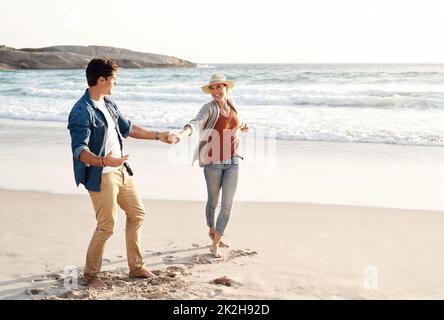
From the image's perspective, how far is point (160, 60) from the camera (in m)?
96.9

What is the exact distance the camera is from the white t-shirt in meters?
4.12

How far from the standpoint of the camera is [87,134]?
391 centimetres

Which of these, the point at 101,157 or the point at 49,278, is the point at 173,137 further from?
the point at 49,278

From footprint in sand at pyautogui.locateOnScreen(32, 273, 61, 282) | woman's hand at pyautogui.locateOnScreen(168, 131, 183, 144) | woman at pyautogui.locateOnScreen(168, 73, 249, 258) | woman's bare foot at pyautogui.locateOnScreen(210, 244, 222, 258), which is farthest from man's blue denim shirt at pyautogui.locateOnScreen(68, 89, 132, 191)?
woman's bare foot at pyautogui.locateOnScreen(210, 244, 222, 258)

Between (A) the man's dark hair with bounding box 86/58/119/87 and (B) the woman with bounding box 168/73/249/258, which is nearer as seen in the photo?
(A) the man's dark hair with bounding box 86/58/119/87

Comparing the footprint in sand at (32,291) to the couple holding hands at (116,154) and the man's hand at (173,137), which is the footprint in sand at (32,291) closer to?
the couple holding hands at (116,154)

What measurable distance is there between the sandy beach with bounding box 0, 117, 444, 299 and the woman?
546 mm

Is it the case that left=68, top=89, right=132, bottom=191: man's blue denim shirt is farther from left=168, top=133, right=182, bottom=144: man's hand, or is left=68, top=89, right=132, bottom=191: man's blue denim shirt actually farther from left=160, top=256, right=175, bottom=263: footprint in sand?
left=160, top=256, right=175, bottom=263: footprint in sand

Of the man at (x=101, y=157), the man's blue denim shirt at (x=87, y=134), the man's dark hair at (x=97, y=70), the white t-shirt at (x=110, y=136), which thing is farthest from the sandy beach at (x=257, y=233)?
the man's dark hair at (x=97, y=70)

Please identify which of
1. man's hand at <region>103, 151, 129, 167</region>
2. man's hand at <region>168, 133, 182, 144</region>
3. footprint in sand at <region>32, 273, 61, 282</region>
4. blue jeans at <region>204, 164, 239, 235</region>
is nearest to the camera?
man's hand at <region>103, 151, 129, 167</region>

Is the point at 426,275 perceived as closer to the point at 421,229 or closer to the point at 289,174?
the point at 421,229

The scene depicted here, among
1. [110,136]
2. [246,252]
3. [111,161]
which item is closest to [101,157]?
[111,161]

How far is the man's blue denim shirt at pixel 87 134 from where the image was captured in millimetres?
3898

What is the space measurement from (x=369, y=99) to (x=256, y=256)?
19075mm
